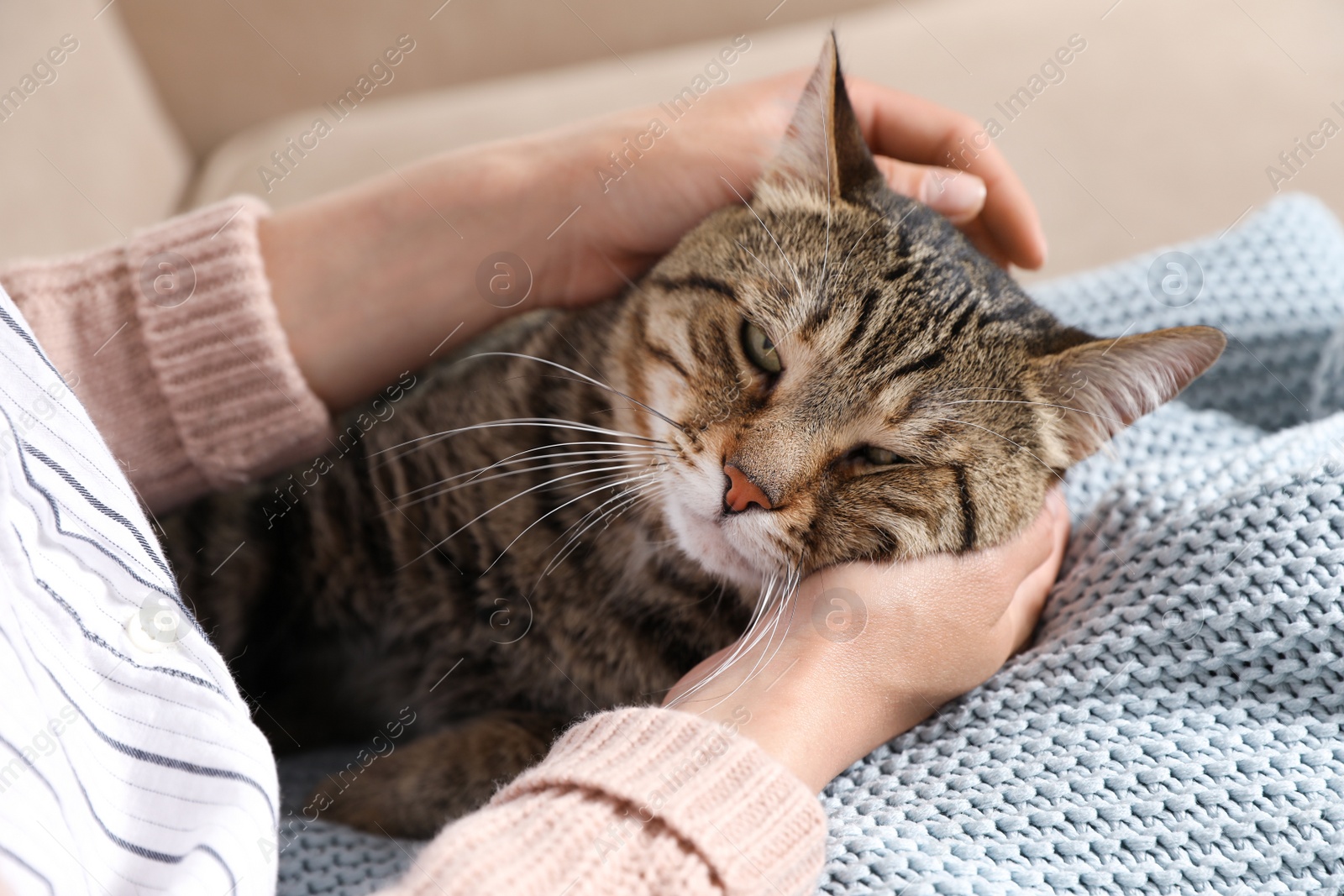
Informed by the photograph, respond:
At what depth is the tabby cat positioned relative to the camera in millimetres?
771

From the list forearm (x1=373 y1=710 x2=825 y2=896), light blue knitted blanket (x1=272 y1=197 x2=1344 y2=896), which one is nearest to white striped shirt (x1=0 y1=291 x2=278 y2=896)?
forearm (x1=373 y1=710 x2=825 y2=896)

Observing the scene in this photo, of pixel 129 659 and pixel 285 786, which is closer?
pixel 129 659

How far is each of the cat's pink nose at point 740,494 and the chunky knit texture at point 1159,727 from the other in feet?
0.83

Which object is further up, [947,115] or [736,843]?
[947,115]

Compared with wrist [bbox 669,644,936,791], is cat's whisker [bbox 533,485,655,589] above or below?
above

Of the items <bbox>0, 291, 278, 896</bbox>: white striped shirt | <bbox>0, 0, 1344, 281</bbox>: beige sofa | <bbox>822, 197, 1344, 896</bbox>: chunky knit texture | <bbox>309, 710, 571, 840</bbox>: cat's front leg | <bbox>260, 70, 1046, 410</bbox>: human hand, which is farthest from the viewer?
<bbox>0, 0, 1344, 281</bbox>: beige sofa

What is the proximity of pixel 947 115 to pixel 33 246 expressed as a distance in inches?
51.7

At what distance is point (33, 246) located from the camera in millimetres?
1304

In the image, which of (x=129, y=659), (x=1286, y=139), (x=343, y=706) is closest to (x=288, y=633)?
(x=343, y=706)

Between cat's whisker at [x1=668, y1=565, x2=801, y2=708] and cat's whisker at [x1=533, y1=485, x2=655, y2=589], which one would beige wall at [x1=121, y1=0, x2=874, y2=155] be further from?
cat's whisker at [x1=668, y1=565, x2=801, y2=708]

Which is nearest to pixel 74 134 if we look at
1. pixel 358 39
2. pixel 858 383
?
pixel 358 39

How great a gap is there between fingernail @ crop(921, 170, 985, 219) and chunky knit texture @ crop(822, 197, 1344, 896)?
334 millimetres

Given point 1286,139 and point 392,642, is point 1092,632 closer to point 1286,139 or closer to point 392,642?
point 392,642

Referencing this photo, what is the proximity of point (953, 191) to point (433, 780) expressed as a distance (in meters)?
0.82
